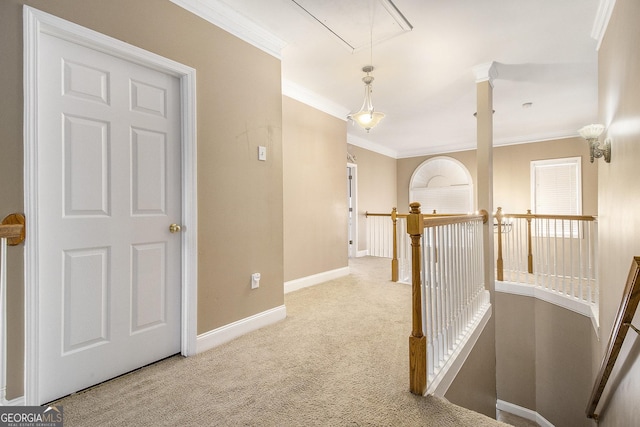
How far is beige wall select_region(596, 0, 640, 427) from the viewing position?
178 centimetres

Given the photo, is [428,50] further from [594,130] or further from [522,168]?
[522,168]

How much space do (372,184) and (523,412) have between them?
4623mm

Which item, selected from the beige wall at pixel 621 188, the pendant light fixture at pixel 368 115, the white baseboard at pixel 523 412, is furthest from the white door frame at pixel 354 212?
the beige wall at pixel 621 188

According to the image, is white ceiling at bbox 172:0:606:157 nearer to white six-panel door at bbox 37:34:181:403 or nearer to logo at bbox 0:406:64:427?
white six-panel door at bbox 37:34:181:403

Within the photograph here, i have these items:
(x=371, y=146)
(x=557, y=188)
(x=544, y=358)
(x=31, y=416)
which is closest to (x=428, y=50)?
(x=31, y=416)

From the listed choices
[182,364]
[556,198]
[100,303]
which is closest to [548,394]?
[556,198]

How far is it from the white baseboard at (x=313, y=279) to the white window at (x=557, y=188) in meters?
4.25

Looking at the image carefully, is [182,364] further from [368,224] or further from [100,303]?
[368,224]

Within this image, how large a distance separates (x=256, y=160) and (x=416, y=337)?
182cm

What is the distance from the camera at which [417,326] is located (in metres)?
1.77

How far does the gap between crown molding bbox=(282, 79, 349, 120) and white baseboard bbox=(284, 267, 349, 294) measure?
2.29 metres

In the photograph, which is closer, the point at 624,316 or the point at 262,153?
the point at 624,316

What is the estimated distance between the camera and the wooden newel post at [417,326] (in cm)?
172

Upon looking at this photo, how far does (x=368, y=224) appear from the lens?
21.8 feet
